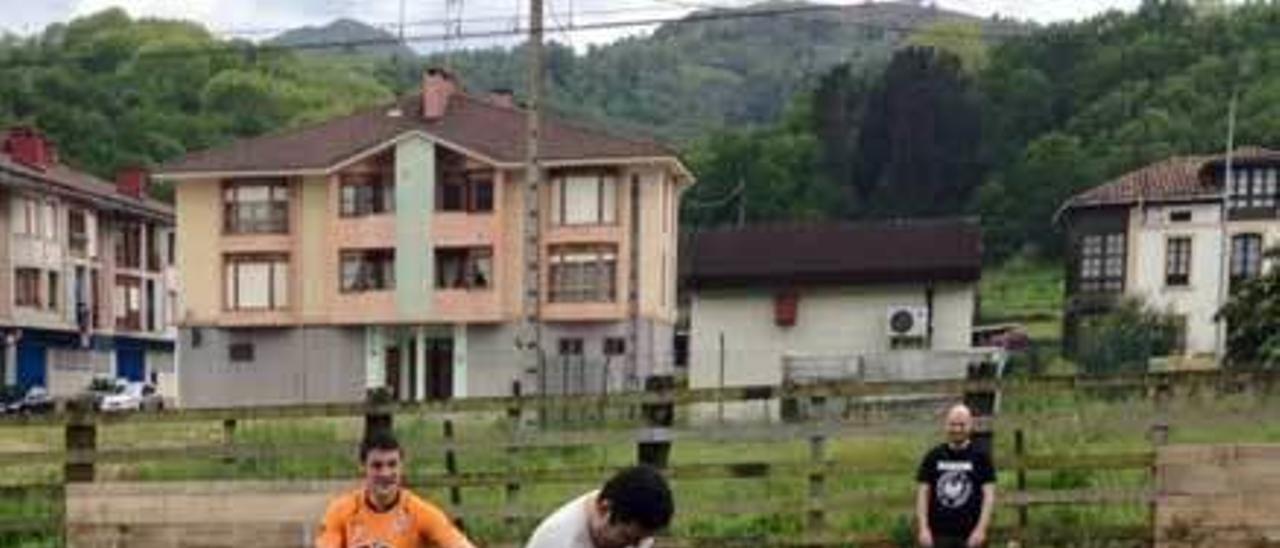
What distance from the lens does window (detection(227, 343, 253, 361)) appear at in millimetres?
48312

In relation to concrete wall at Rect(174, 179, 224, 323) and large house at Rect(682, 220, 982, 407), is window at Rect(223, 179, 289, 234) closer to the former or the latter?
concrete wall at Rect(174, 179, 224, 323)

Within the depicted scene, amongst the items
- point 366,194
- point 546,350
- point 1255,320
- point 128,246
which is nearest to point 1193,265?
point 546,350

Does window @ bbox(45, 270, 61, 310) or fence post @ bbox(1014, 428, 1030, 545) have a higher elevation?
fence post @ bbox(1014, 428, 1030, 545)

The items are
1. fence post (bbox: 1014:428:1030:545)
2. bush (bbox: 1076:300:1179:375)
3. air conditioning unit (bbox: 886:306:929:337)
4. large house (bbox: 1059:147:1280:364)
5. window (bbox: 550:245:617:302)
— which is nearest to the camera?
fence post (bbox: 1014:428:1030:545)

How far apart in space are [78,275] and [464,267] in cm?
2091

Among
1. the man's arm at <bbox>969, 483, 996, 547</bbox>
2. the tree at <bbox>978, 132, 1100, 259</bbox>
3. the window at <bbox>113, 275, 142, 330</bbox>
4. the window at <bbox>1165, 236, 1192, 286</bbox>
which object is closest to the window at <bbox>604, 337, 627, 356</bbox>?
the window at <bbox>1165, 236, 1192, 286</bbox>

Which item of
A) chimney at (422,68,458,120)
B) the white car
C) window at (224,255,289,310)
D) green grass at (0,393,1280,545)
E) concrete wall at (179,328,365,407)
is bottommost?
the white car

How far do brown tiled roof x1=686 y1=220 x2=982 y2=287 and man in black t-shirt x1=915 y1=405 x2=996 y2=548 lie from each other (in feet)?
119

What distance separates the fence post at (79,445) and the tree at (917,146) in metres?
80.9

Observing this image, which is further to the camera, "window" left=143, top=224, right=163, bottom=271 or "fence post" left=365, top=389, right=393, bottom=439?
"window" left=143, top=224, right=163, bottom=271

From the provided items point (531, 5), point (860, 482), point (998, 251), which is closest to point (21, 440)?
point (531, 5)

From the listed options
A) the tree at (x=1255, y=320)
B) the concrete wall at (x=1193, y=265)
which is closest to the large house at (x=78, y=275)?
the concrete wall at (x=1193, y=265)

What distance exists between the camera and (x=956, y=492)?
9750mm

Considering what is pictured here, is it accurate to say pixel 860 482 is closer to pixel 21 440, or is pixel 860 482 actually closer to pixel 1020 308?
pixel 21 440
